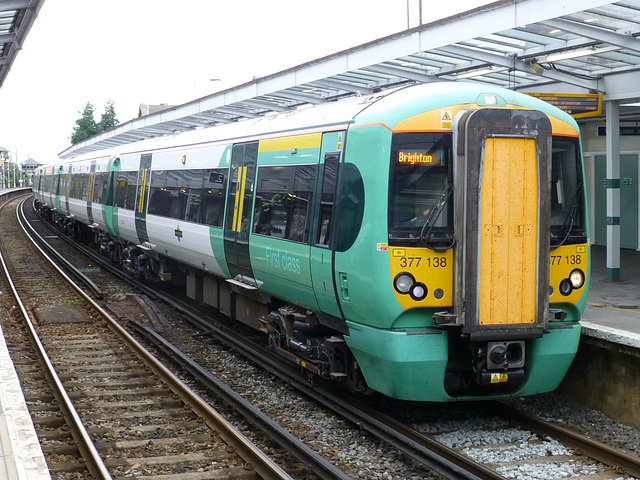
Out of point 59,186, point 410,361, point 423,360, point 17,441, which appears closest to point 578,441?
point 423,360

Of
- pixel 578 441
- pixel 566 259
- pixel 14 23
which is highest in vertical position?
pixel 14 23

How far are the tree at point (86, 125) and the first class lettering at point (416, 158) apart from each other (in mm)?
91507

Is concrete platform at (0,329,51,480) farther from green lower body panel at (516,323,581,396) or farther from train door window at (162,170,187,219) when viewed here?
train door window at (162,170,187,219)

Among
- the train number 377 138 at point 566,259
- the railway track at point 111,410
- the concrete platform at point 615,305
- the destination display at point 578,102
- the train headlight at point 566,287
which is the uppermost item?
the destination display at point 578,102

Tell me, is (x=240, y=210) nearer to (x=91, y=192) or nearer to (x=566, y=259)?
(x=566, y=259)

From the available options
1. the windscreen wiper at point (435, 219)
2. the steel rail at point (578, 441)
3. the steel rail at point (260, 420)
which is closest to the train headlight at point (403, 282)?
the windscreen wiper at point (435, 219)

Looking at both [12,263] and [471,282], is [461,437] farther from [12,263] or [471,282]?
[12,263]

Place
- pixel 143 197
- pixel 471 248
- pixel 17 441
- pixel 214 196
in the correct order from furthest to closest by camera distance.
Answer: pixel 143 197
pixel 214 196
pixel 471 248
pixel 17 441

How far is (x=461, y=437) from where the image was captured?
265 inches

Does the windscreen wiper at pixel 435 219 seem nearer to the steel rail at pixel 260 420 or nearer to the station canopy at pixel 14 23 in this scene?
the steel rail at pixel 260 420

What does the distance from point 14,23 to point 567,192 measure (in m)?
7.55

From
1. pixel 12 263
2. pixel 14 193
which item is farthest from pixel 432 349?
pixel 14 193

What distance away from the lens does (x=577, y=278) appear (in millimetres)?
6848

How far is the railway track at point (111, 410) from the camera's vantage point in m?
6.24
